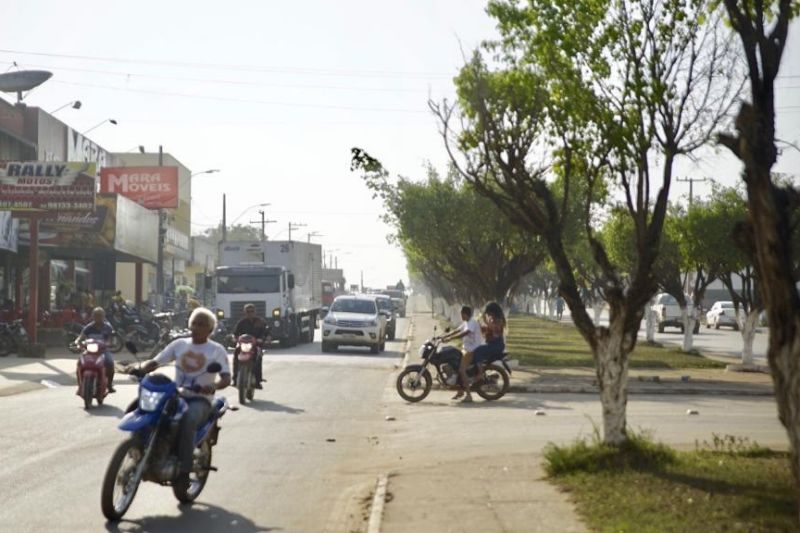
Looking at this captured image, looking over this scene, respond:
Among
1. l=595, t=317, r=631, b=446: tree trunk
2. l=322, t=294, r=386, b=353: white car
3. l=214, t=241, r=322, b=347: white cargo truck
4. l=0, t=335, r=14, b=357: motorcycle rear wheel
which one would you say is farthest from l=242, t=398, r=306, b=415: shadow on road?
l=214, t=241, r=322, b=347: white cargo truck

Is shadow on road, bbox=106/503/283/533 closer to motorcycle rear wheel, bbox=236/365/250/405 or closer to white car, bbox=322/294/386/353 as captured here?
motorcycle rear wheel, bbox=236/365/250/405

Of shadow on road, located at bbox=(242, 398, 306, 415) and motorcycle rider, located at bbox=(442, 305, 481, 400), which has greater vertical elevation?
motorcycle rider, located at bbox=(442, 305, 481, 400)

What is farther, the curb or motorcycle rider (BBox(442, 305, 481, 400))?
the curb

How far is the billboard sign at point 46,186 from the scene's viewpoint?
35.2 meters

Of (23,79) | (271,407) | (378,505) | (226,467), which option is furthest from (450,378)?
(23,79)

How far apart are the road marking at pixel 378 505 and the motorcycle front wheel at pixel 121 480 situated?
71.9 inches

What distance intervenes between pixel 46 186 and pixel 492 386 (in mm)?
18704

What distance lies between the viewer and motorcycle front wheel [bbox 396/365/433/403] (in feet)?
72.7

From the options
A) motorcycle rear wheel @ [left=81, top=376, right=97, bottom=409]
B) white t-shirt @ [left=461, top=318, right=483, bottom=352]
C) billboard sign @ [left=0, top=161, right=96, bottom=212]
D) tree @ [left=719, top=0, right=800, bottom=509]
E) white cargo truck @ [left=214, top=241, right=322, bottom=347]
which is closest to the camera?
tree @ [left=719, top=0, right=800, bottom=509]

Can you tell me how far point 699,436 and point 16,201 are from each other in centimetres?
2409

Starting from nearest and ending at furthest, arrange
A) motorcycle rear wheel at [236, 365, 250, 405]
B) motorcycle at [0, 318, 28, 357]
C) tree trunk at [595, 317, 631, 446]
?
1. tree trunk at [595, 317, 631, 446]
2. motorcycle rear wheel at [236, 365, 250, 405]
3. motorcycle at [0, 318, 28, 357]

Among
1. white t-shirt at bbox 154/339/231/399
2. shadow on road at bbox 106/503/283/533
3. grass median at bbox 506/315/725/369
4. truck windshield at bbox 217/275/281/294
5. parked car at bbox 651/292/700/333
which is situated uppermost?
truck windshield at bbox 217/275/281/294

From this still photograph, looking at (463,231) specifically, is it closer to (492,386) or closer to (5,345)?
(5,345)

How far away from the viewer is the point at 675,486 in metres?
10.5
